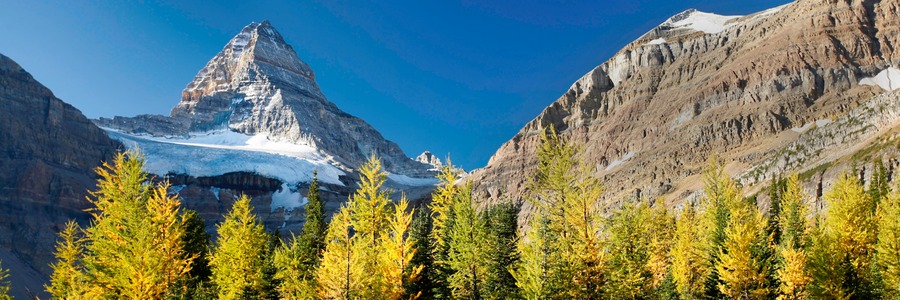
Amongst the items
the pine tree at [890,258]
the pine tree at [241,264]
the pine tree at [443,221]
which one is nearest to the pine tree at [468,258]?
the pine tree at [443,221]

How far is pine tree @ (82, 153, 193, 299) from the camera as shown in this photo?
26.3 meters

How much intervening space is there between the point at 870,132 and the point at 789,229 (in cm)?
12564

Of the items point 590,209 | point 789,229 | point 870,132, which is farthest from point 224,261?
point 870,132

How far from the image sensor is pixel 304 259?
46.5 meters

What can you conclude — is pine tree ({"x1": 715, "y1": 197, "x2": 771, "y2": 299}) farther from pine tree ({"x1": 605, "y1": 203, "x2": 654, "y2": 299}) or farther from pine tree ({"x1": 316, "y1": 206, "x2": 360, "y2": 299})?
pine tree ({"x1": 316, "y1": 206, "x2": 360, "y2": 299})

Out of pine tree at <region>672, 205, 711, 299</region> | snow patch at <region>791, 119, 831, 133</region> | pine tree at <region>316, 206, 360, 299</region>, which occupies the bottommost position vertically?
pine tree at <region>316, 206, 360, 299</region>

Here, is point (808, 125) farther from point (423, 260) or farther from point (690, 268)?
point (423, 260)

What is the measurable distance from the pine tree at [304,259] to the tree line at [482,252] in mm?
163

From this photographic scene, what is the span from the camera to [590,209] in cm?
2828

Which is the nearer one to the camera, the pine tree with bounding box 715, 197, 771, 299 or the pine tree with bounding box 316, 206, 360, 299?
the pine tree with bounding box 316, 206, 360, 299

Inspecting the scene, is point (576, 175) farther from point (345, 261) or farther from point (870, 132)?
point (870, 132)

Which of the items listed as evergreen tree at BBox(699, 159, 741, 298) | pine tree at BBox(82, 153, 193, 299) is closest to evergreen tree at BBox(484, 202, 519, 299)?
evergreen tree at BBox(699, 159, 741, 298)

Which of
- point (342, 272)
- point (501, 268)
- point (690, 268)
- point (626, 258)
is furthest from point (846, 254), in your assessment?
point (342, 272)

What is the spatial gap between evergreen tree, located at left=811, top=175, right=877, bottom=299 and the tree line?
10 centimetres
